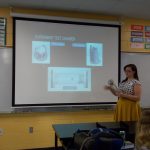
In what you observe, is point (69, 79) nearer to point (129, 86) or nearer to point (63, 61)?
point (63, 61)

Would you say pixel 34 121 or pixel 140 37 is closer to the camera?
pixel 34 121

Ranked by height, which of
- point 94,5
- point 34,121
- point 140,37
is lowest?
point 34,121

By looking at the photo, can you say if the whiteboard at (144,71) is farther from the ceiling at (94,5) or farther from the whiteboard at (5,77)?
the whiteboard at (5,77)

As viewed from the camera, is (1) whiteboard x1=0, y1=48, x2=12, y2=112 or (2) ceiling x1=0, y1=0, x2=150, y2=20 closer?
(2) ceiling x1=0, y1=0, x2=150, y2=20

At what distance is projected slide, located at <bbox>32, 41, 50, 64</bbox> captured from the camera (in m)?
3.92

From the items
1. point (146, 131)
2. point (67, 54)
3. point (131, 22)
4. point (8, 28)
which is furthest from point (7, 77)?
point (146, 131)

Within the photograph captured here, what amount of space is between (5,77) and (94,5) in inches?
71.7

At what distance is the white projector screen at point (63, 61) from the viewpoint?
3846mm

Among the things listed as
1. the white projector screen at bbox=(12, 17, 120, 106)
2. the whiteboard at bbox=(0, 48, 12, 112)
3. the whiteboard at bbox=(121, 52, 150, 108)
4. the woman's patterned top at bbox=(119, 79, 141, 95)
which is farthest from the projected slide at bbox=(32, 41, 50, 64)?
the whiteboard at bbox=(121, 52, 150, 108)

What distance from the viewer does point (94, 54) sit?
420cm

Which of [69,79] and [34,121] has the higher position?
[69,79]

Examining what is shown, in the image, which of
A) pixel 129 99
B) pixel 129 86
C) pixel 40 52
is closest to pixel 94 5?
pixel 40 52

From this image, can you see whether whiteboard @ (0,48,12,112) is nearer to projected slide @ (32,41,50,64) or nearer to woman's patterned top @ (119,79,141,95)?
projected slide @ (32,41,50,64)

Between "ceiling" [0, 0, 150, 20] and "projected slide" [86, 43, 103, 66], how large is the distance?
1.93ft
